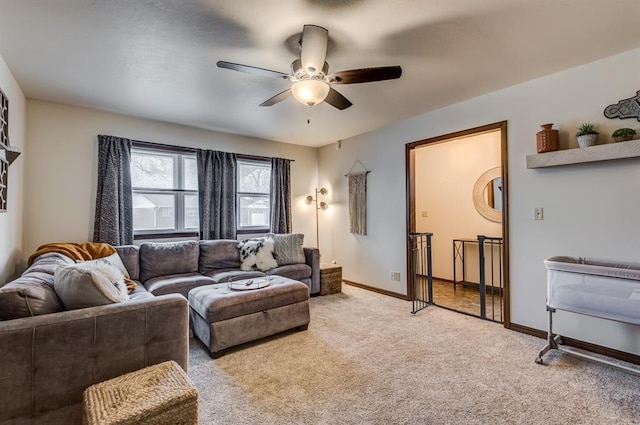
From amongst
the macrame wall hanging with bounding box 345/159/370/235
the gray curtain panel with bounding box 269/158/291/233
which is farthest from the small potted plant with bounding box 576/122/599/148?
the gray curtain panel with bounding box 269/158/291/233

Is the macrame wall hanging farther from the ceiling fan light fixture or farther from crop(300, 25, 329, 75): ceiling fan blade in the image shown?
crop(300, 25, 329, 75): ceiling fan blade

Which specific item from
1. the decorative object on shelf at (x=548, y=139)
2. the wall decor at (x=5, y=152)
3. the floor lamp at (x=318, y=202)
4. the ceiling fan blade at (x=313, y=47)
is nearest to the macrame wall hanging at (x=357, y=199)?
the floor lamp at (x=318, y=202)

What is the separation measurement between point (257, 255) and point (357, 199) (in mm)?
1812

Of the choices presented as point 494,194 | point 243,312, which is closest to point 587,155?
point 494,194

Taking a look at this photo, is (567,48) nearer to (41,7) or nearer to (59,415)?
(41,7)

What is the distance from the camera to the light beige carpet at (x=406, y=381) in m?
1.79

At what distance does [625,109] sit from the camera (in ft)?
7.88

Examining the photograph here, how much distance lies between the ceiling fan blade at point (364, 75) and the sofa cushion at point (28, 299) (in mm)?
2158

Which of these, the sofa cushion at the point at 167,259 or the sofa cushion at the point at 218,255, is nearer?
the sofa cushion at the point at 167,259

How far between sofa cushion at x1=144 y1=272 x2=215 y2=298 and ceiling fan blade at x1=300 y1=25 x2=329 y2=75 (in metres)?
2.54

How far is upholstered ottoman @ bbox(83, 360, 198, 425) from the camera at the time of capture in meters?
1.26

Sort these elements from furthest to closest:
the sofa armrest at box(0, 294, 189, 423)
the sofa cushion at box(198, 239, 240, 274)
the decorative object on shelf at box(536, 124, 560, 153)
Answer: the sofa cushion at box(198, 239, 240, 274)
the decorative object on shelf at box(536, 124, 560, 153)
the sofa armrest at box(0, 294, 189, 423)

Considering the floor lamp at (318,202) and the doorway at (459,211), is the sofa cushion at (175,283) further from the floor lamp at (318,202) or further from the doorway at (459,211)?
the doorway at (459,211)

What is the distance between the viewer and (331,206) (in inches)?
215
